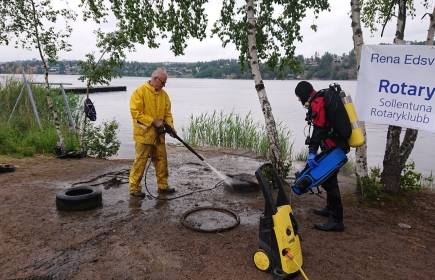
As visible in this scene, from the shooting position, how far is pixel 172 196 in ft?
18.0

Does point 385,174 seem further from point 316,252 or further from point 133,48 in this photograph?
point 133,48

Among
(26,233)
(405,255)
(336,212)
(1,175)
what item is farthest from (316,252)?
(1,175)

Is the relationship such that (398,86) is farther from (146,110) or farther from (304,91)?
(146,110)

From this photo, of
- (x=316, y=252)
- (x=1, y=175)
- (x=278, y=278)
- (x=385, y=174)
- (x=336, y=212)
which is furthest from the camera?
(x=1, y=175)

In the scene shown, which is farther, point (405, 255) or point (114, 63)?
point (114, 63)

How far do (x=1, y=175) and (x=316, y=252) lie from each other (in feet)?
21.1

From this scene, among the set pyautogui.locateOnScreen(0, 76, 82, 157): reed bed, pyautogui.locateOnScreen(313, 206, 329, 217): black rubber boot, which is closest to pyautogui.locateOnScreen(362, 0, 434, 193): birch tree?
pyautogui.locateOnScreen(313, 206, 329, 217): black rubber boot

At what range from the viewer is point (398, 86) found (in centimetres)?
465

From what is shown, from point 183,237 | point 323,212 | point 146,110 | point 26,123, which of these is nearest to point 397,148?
point 323,212

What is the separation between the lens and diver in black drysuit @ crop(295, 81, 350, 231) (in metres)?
3.76

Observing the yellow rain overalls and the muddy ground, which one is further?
the yellow rain overalls

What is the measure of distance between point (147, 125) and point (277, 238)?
115 inches

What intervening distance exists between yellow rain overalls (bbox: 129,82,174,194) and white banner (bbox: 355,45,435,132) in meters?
3.27

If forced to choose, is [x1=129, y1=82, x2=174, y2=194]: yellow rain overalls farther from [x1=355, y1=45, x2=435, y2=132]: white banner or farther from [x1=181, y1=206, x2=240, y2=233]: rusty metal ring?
[x1=355, y1=45, x2=435, y2=132]: white banner
